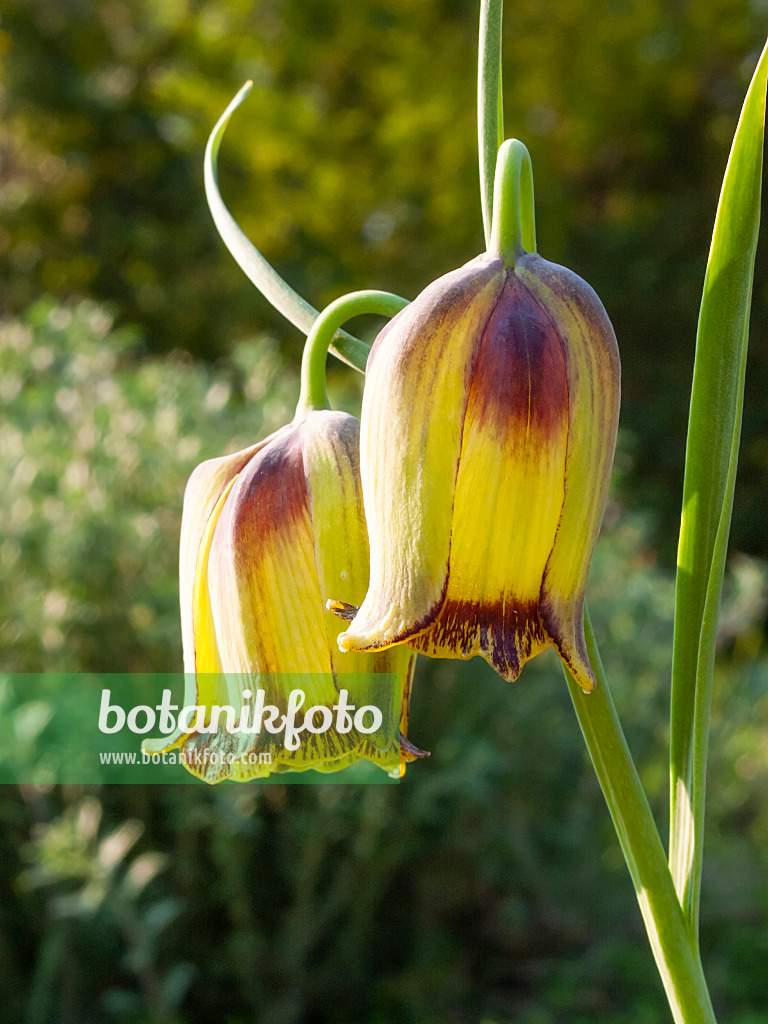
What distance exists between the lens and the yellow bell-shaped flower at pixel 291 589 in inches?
16.2

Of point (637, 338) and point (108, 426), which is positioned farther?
point (637, 338)

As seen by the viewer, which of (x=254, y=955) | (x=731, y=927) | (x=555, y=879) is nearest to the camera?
(x=254, y=955)

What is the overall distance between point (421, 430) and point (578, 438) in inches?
2.2

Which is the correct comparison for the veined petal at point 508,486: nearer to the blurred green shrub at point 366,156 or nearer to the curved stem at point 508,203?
the curved stem at point 508,203

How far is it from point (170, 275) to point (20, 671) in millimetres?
→ 3740

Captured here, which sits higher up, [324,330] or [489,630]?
[324,330]

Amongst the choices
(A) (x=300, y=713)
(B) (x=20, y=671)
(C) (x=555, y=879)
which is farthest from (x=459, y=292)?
(C) (x=555, y=879)

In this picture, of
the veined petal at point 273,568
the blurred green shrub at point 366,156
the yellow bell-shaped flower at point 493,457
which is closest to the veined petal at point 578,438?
the yellow bell-shaped flower at point 493,457

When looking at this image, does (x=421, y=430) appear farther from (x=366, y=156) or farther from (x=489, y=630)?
(x=366, y=156)

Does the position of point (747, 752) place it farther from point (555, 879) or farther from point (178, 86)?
point (178, 86)

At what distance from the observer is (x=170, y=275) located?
4.99 metres

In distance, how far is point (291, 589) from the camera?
42cm

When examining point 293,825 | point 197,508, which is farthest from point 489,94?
point 293,825

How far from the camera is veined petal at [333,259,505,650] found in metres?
0.34
